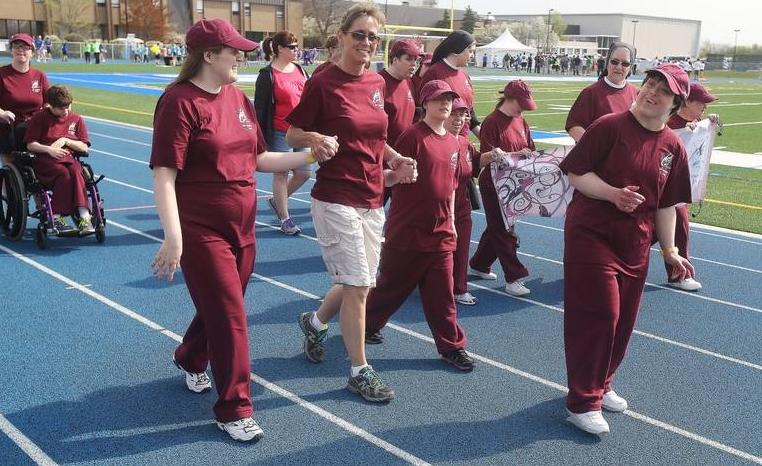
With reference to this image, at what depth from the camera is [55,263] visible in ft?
22.5

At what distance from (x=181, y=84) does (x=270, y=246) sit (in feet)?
14.1

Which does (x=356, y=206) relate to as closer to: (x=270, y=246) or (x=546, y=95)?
(x=270, y=246)

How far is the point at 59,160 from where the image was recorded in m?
7.27

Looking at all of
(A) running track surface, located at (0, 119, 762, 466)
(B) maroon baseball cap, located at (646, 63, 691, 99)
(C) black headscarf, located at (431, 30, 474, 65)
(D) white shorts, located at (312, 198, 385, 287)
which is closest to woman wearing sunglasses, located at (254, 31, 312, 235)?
(A) running track surface, located at (0, 119, 762, 466)

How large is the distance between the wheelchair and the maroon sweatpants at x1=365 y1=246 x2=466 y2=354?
3.97 metres

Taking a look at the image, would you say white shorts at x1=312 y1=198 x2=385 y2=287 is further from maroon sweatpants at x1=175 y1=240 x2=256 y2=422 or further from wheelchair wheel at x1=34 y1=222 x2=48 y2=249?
wheelchair wheel at x1=34 y1=222 x2=48 y2=249

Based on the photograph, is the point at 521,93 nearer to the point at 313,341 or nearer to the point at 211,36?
the point at 313,341

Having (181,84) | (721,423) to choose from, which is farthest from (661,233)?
(181,84)

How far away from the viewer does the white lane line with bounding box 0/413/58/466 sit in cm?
349

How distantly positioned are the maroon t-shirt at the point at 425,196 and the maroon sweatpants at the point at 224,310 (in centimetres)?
115

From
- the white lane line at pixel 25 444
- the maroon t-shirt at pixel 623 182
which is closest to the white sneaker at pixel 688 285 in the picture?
the maroon t-shirt at pixel 623 182

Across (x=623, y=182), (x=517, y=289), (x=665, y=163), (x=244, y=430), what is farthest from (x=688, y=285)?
(x=244, y=430)

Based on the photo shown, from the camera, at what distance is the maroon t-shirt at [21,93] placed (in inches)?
300

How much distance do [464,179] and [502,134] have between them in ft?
2.65
